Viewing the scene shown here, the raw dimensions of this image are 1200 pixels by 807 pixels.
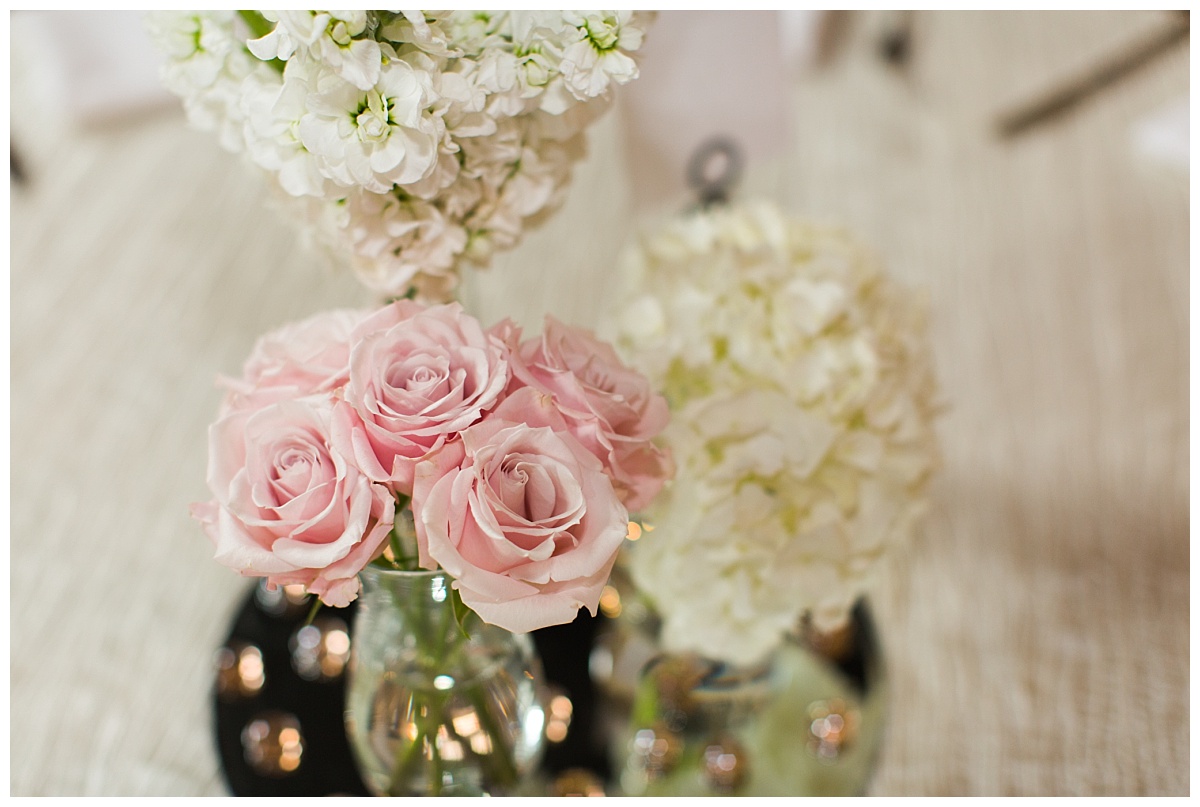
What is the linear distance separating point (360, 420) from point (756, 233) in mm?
367

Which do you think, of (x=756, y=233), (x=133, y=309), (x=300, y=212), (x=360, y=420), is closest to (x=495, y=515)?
(x=360, y=420)

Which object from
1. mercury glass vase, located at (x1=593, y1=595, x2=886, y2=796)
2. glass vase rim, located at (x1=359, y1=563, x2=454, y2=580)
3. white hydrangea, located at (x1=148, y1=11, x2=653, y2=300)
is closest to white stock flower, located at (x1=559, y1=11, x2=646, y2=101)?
white hydrangea, located at (x1=148, y1=11, x2=653, y2=300)

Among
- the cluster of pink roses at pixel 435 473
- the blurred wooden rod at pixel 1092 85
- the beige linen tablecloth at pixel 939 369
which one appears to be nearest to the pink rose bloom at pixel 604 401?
the cluster of pink roses at pixel 435 473

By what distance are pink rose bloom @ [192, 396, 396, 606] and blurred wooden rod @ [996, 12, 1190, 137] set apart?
3.96 ft

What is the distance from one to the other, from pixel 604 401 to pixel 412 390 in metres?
0.08

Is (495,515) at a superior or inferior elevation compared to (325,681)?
superior

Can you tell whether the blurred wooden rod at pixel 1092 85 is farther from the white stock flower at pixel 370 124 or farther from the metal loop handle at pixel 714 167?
the white stock flower at pixel 370 124

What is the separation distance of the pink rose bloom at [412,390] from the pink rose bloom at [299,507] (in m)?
0.01

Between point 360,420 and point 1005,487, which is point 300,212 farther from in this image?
point 1005,487

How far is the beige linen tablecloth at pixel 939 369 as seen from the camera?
718mm

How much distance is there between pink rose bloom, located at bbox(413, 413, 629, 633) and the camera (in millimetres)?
352

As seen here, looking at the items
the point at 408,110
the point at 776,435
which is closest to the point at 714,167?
the point at 776,435

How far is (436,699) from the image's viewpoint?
0.51 metres

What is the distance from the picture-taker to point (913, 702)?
2.43 ft
